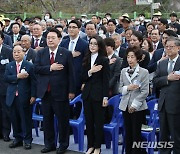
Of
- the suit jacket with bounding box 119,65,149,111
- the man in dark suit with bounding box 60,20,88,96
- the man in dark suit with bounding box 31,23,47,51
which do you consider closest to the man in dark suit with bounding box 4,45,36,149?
the man in dark suit with bounding box 60,20,88,96

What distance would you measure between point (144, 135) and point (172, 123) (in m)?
0.58

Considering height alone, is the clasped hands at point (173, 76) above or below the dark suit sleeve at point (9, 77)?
above

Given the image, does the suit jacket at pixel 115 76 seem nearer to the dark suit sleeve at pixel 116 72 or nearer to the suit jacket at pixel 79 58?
the dark suit sleeve at pixel 116 72

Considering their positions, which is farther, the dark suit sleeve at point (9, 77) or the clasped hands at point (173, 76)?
the dark suit sleeve at point (9, 77)

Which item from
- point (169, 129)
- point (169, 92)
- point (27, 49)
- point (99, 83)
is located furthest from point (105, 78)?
point (27, 49)

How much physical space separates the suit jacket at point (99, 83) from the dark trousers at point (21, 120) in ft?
3.76

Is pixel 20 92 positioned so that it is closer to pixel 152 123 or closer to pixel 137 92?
pixel 137 92

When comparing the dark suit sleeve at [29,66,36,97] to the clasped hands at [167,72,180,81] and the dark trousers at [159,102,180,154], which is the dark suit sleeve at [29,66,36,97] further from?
the clasped hands at [167,72,180,81]

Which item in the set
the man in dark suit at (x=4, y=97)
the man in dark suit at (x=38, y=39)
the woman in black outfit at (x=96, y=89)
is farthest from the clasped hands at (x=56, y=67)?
the man in dark suit at (x=38, y=39)

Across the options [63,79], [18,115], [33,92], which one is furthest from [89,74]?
[18,115]

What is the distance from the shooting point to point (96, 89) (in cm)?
617

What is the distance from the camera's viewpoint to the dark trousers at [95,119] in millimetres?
6195

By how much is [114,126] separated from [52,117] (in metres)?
1.04

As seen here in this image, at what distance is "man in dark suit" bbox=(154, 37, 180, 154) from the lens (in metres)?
5.52
